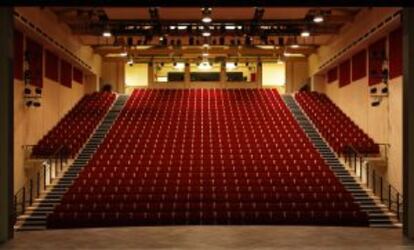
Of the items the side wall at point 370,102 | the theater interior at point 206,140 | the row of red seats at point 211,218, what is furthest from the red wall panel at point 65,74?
the side wall at point 370,102

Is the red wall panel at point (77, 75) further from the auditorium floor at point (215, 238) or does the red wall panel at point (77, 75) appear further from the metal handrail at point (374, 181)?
the auditorium floor at point (215, 238)

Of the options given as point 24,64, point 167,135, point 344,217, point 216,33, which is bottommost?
point 344,217

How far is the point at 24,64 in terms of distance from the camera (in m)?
19.9

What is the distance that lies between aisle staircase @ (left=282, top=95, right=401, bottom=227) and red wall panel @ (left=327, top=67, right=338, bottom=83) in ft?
10.2

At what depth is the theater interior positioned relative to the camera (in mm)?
12781

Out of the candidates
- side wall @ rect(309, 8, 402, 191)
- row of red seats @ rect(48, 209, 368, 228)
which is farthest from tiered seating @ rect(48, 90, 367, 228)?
side wall @ rect(309, 8, 402, 191)

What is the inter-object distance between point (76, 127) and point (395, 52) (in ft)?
40.5

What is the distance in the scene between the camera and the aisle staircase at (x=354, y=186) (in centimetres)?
1648

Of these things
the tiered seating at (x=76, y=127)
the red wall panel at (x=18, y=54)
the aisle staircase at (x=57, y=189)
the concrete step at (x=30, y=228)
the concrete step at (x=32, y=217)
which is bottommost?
the concrete step at (x=30, y=228)

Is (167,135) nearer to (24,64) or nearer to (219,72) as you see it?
(24,64)

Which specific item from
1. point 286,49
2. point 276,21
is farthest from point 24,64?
point 286,49

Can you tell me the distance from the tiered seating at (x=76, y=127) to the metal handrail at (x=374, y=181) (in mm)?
9361

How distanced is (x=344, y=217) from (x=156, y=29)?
10.5 metres

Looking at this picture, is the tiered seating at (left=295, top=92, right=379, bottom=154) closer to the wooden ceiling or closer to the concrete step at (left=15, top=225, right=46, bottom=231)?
the wooden ceiling
